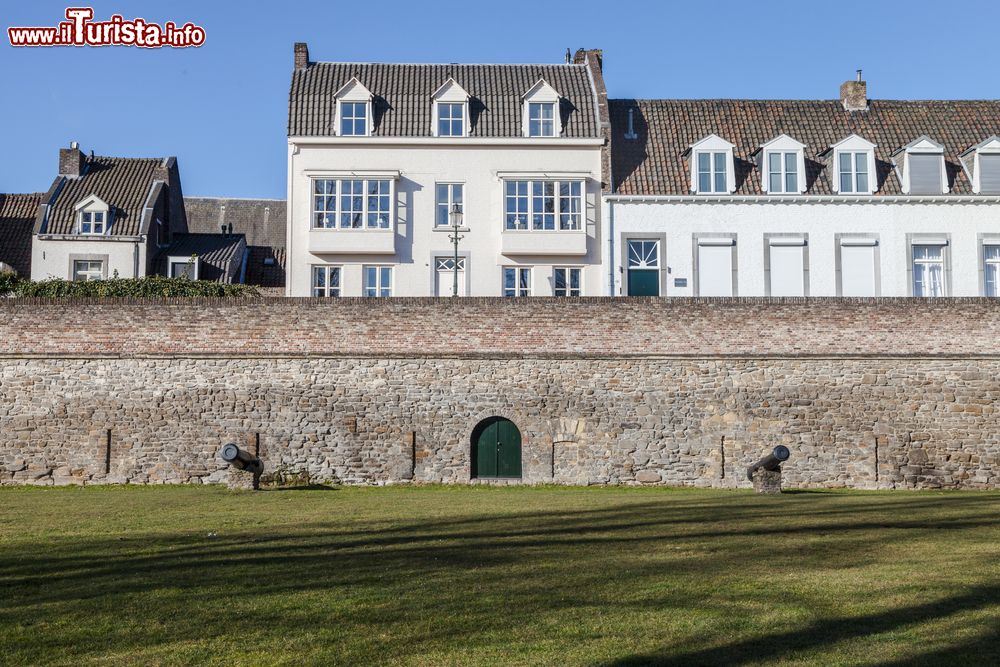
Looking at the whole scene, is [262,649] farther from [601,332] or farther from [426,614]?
[601,332]

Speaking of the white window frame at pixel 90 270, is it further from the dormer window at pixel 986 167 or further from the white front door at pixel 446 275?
the dormer window at pixel 986 167

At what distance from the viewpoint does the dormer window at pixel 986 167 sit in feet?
102

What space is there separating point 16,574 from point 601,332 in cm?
1446

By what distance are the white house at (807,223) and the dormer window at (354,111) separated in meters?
7.03

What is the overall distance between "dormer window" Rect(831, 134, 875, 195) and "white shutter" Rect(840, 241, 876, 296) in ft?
5.10

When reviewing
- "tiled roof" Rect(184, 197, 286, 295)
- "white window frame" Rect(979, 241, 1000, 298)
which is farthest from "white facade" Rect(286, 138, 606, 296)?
"tiled roof" Rect(184, 197, 286, 295)

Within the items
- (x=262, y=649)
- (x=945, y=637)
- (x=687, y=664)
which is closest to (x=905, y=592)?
→ (x=945, y=637)

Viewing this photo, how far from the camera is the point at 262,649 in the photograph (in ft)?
23.9

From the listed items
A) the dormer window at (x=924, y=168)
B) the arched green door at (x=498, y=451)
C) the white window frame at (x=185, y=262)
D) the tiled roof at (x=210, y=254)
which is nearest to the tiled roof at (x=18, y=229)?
the tiled roof at (x=210, y=254)

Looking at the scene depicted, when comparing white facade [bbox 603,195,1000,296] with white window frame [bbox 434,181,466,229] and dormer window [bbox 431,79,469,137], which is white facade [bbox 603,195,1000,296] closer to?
white window frame [bbox 434,181,466,229]

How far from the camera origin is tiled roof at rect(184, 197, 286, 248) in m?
49.2

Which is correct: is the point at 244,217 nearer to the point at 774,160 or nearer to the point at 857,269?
the point at 774,160

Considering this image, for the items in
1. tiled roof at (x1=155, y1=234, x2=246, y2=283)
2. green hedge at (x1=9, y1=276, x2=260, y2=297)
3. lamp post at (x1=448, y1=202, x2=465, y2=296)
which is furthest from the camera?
tiled roof at (x1=155, y1=234, x2=246, y2=283)

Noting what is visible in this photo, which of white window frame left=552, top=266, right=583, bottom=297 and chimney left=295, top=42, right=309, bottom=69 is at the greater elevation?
chimney left=295, top=42, right=309, bottom=69
